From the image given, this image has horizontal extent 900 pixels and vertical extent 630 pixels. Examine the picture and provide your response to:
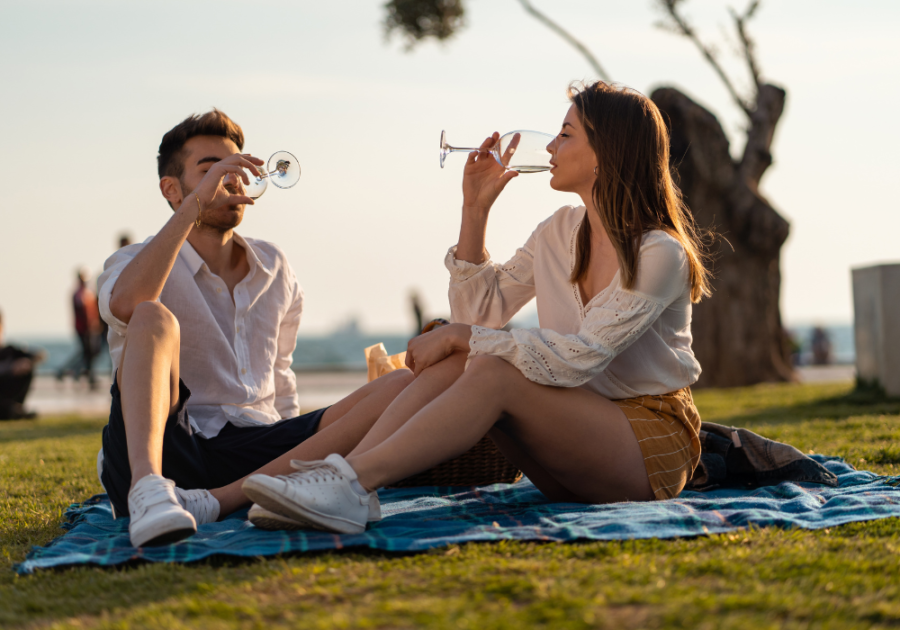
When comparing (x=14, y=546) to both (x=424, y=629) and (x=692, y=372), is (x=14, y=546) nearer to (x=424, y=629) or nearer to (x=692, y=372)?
(x=424, y=629)

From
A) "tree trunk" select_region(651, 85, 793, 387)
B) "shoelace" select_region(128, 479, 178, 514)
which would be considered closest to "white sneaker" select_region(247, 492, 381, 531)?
"shoelace" select_region(128, 479, 178, 514)

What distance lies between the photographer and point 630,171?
291 cm

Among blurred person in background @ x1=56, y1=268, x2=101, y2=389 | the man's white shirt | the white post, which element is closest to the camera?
the man's white shirt

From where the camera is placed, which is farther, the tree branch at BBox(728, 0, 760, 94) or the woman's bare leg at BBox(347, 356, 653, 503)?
the tree branch at BBox(728, 0, 760, 94)

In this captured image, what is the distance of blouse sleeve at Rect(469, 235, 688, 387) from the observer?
8.39ft

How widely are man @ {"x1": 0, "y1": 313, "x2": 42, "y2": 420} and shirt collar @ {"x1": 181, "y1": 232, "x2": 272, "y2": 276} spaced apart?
254 inches

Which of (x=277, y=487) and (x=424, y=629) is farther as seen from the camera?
(x=277, y=487)

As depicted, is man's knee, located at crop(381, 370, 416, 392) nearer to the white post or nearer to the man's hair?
the man's hair

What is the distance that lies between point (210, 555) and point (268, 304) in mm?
1362

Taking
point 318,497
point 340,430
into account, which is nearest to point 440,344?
point 340,430

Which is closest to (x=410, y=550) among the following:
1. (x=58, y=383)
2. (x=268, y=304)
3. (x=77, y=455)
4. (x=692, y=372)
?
(x=692, y=372)

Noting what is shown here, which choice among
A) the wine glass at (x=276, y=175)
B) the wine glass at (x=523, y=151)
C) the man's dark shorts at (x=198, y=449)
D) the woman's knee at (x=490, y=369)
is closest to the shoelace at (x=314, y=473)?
the woman's knee at (x=490, y=369)

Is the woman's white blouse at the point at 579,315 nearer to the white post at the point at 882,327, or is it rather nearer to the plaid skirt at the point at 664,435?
the plaid skirt at the point at 664,435

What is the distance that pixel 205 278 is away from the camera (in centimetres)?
328
